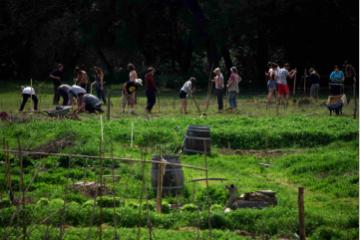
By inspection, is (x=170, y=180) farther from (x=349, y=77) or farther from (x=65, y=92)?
(x=349, y=77)

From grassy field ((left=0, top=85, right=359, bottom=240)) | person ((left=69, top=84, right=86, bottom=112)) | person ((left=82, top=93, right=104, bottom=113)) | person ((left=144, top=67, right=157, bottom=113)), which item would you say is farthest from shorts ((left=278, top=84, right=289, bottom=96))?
person ((left=69, top=84, right=86, bottom=112))

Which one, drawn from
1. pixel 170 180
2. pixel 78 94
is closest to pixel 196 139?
pixel 170 180

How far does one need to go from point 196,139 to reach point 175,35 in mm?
28828

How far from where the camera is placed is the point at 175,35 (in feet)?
160

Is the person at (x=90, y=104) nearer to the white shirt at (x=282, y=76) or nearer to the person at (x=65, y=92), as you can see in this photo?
the person at (x=65, y=92)

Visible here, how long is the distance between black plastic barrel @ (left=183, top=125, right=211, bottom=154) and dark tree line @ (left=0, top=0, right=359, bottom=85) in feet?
72.8

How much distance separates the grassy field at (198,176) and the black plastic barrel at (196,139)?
13.1 inches

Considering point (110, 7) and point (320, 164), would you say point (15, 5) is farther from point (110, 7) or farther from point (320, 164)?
point (320, 164)

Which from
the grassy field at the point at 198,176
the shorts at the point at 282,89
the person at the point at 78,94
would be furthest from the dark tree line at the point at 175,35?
the person at the point at 78,94

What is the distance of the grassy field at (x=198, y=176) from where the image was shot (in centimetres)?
1329

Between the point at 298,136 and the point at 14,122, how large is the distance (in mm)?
7012

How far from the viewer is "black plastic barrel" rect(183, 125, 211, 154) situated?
66.5ft

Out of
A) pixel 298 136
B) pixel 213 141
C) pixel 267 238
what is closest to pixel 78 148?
pixel 213 141

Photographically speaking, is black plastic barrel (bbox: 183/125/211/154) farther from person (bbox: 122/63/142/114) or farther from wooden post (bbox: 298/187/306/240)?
wooden post (bbox: 298/187/306/240)
